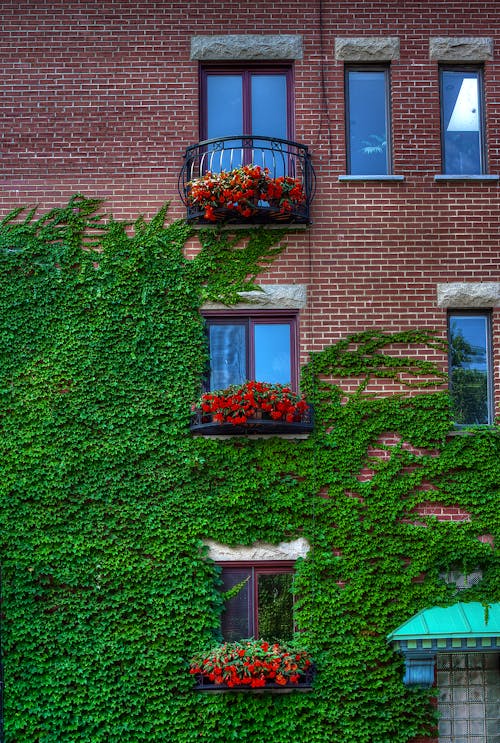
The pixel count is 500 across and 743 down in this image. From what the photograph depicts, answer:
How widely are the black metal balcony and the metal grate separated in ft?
20.4

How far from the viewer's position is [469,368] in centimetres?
1401

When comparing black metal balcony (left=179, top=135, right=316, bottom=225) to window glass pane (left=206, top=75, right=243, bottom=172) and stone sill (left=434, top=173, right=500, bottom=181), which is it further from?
stone sill (left=434, top=173, right=500, bottom=181)

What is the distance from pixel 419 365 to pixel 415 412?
64cm

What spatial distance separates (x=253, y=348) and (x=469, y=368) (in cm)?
294

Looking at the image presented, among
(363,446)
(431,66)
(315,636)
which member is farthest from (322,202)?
(315,636)

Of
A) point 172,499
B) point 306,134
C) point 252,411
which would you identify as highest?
point 306,134

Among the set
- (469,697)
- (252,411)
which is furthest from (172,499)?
(469,697)

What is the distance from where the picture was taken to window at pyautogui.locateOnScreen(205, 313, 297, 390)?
13.9 metres

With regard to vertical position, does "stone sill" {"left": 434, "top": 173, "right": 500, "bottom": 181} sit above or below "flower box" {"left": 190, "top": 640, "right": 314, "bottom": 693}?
above

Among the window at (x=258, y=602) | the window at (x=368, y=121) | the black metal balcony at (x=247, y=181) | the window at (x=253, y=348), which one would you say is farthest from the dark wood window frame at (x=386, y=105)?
the window at (x=258, y=602)

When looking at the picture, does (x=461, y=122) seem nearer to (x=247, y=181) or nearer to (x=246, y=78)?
(x=246, y=78)

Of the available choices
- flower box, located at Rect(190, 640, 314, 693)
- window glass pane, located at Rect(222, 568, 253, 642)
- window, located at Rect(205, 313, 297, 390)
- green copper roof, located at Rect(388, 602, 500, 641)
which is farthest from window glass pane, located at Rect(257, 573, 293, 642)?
window, located at Rect(205, 313, 297, 390)

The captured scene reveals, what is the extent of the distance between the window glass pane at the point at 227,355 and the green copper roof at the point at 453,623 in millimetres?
3835

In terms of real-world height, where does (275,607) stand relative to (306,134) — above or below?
below
